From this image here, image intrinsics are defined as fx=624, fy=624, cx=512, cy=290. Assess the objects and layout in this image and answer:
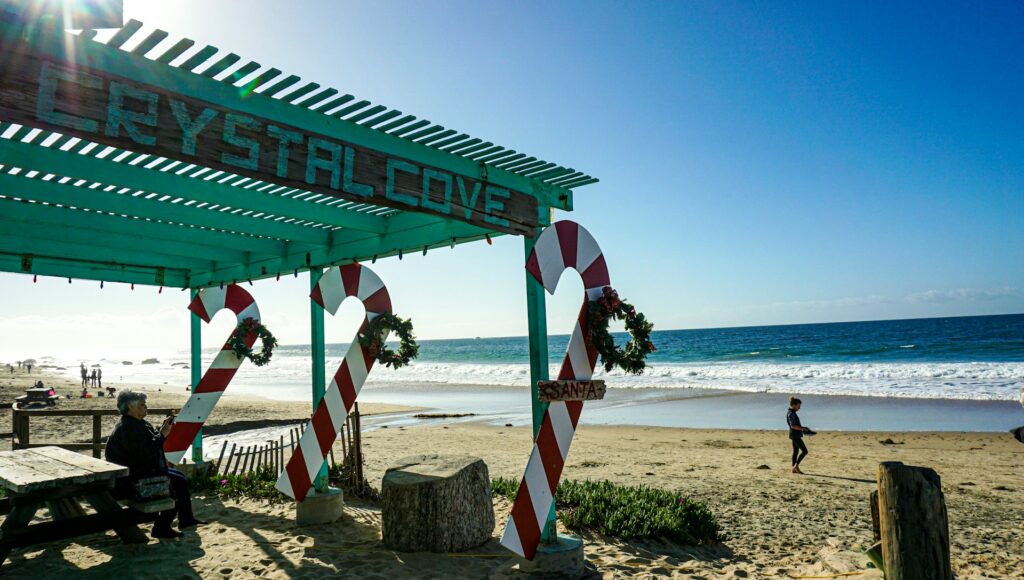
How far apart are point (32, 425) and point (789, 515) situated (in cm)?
1639

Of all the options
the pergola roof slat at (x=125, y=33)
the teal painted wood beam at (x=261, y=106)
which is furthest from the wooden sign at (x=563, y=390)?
the pergola roof slat at (x=125, y=33)

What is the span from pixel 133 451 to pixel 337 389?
5.77 ft

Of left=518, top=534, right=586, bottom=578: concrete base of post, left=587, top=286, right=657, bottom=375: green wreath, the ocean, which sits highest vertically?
left=587, top=286, right=657, bottom=375: green wreath

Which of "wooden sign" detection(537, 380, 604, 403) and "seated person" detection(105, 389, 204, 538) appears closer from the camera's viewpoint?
"wooden sign" detection(537, 380, 604, 403)

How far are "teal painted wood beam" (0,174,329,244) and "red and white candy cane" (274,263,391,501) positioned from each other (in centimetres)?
62

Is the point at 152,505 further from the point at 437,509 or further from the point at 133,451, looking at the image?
the point at 437,509

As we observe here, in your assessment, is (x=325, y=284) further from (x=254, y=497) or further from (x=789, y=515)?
(x=789, y=515)

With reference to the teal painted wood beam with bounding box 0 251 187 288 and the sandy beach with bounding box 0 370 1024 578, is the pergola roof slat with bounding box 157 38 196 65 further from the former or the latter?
the teal painted wood beam with bounding box 0 251 187 288

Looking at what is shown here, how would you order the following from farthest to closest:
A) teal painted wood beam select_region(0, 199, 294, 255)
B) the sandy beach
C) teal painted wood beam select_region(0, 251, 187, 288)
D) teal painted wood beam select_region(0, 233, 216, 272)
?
teal painted wood beam select_region(0, 251, 187, 288) < teal painted wood beam select_region(0, 233, 216, 272) < teal painted wood beam select_region(0, 199, 294, 255) < the sandy beach

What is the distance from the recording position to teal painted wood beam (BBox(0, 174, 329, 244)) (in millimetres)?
4664

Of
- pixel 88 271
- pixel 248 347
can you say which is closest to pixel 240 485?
pixel 248 347

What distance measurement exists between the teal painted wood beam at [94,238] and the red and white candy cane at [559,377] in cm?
433

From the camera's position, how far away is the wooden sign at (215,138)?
2.74 meters

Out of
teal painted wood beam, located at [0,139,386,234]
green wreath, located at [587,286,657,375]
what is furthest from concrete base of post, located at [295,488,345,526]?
green wreath, located at [587,286,657,375]
